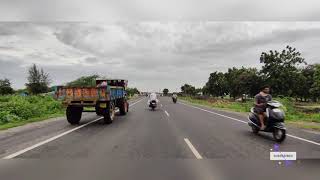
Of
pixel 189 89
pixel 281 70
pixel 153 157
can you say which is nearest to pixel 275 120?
pixel 153 157

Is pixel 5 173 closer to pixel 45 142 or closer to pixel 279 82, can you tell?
pixel 45 142

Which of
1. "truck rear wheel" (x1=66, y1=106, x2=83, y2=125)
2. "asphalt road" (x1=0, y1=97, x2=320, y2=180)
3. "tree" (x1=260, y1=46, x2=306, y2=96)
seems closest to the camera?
"asphalt road" (x1=0, y1=97, x2=320, y2=180)

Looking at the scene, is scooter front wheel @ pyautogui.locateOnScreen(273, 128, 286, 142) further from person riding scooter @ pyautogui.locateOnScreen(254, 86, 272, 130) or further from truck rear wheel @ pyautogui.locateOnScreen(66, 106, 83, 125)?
truck rear wheel @ pyautogui.locateOnScreen(66, 106, 83, 125)

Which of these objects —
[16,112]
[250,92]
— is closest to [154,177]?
[16,112]

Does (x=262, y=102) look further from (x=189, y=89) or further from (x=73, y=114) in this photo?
(x=189, y=89)

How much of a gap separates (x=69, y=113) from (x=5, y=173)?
34.9 ft

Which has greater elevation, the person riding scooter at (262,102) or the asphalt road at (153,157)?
the person riding scooter at (262,102)

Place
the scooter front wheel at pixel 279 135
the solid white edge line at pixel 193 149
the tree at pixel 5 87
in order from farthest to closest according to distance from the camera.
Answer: the tree at pixel 5 87
the scooter front wheel at pixel 279 135
the solid white edge line at pixel 193 149

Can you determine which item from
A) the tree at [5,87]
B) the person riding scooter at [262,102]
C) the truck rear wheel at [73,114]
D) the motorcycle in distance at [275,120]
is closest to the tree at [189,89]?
the tree at [5,87]

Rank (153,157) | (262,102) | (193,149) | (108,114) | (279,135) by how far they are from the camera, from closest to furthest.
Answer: (153,157)
(193,149)
(279,135)
(262,102)
(108,114)

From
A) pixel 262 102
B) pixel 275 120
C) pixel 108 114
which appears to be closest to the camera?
pixel 275 120

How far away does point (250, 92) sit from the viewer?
82562 mm

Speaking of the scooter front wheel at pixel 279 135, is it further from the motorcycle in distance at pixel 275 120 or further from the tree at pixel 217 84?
the tree at pixel 217 84

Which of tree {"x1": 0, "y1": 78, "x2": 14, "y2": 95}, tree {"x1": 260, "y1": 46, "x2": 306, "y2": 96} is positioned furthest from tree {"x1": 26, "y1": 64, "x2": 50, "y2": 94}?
tree {"x1": 260, "y1": 46, "x2": 306, "y2": 96}
